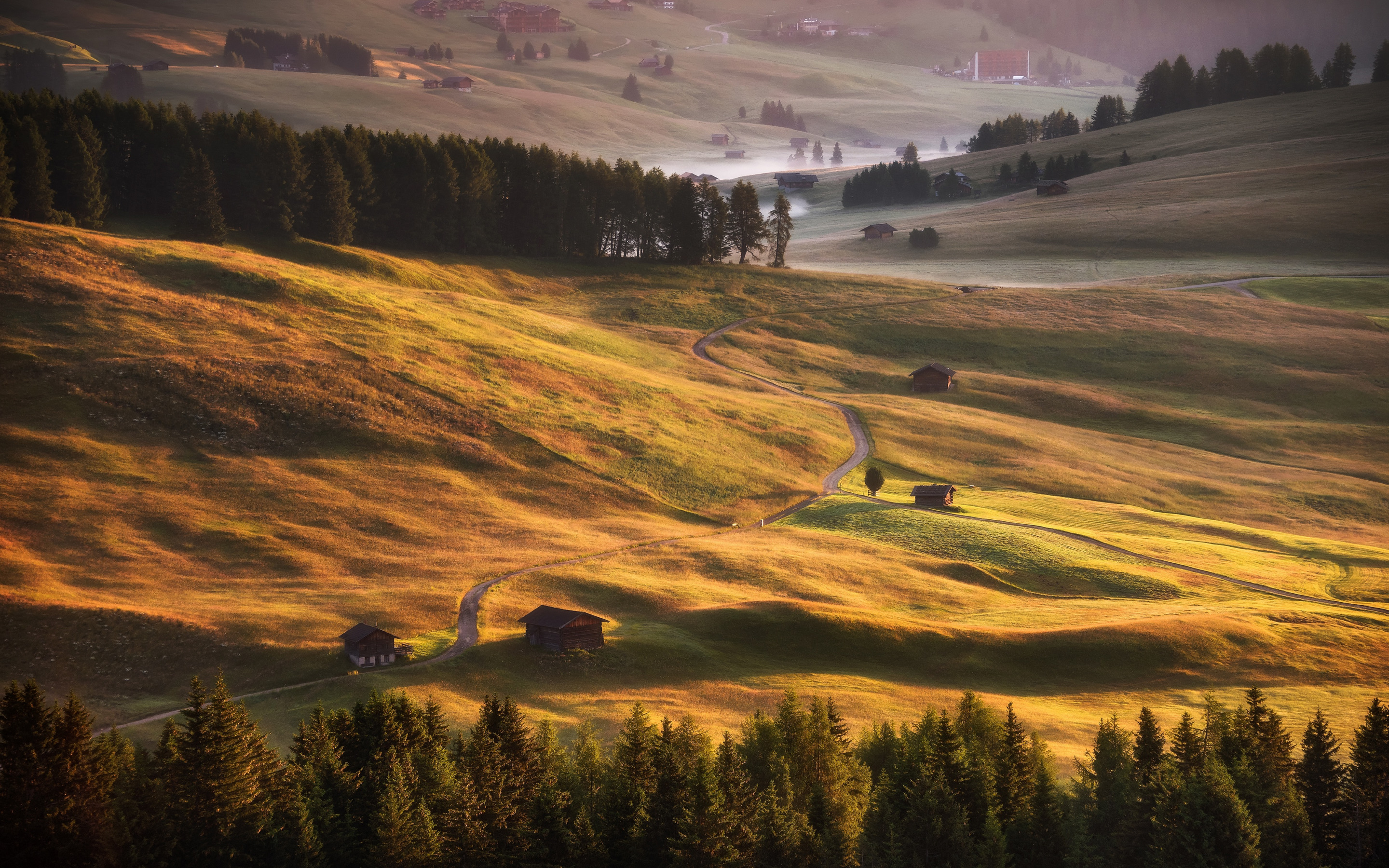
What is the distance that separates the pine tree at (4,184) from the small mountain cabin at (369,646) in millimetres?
75322

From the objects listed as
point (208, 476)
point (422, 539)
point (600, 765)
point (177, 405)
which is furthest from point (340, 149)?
point (600, 765)

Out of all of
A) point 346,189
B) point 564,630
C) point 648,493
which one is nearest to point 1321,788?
point 564,630

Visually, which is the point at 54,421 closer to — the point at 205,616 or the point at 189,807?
the point at 205,616

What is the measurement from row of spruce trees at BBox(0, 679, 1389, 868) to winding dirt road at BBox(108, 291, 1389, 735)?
10.9 metres

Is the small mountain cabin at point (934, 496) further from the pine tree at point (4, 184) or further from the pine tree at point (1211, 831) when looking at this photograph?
the pine tree at point (4, 184)

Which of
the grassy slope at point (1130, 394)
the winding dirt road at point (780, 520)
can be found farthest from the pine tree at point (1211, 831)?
the grassy slope at point (1130, 394)

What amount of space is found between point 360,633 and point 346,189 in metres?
90.4

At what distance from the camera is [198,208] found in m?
109

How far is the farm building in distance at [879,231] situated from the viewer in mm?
191125

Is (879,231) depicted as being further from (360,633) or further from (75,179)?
(360,633)

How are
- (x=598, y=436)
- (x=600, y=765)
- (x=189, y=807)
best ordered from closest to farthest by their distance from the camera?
(x=189, y=807)
(x=600, y=765)
(x=598, y=436)

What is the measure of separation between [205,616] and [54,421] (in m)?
28.5

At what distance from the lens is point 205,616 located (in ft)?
162

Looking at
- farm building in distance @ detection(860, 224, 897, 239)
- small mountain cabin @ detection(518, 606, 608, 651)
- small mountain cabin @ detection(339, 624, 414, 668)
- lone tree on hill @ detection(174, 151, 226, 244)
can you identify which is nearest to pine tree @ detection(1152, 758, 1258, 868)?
small mountain cabin @ detection(518, 606, 608, 651)
